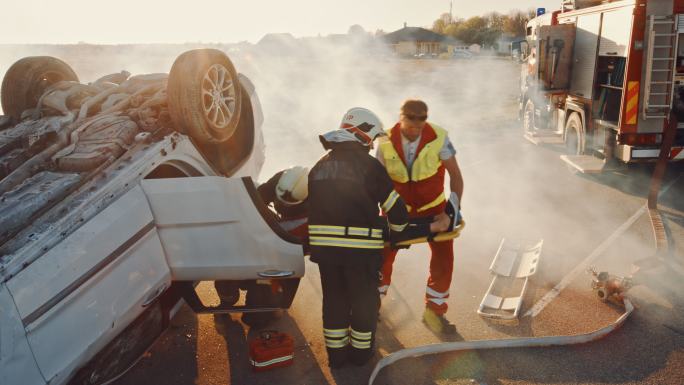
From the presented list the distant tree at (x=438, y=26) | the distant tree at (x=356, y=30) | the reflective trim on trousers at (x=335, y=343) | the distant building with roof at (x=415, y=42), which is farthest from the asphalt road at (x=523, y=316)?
the distant tree at (x=438, y=26)

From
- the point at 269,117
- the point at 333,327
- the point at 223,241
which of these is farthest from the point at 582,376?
the point at 269,117

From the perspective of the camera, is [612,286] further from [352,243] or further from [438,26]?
[438,26]

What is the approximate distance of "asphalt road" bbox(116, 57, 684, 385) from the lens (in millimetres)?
3662

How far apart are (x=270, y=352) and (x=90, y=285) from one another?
1.29m

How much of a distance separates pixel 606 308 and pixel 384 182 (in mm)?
2295

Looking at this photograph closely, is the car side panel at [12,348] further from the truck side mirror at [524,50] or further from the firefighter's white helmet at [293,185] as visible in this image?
the truck side mirror at [524,50]

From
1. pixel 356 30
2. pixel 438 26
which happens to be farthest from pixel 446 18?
pixel 356 30

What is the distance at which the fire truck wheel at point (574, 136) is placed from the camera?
Result: 9.00 meters

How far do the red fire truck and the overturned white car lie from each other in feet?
17.5

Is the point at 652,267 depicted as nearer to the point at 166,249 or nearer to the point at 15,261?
the point at 166,249

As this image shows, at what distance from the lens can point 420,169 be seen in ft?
12.8

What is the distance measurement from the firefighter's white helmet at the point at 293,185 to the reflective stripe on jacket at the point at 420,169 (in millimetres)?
614

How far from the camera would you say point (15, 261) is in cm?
269

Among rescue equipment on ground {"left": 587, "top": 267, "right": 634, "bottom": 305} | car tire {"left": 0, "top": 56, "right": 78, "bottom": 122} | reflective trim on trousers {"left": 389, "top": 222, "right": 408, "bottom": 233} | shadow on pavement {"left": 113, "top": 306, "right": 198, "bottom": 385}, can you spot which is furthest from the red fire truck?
car tire {"left": 0, "top": 56, "right": 78, "bottom": 122}
